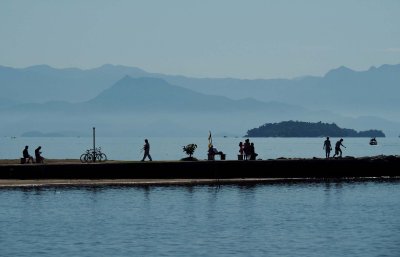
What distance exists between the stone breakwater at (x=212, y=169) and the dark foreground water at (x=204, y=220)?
211cm

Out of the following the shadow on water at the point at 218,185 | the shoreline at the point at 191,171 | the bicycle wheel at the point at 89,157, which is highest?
the bicycle wheel at the point at 89,157

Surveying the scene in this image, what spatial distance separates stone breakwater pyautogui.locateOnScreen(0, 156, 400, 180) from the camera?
64.6 meters

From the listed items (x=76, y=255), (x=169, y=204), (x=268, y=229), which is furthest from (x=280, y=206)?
(x=76, y=255)

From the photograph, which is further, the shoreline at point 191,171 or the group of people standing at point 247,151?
the group of people standing at point 247,151

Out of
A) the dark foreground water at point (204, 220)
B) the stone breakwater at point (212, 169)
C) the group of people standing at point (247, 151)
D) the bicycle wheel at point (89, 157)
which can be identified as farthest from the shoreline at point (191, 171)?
the group of people standing at point (247, 151)

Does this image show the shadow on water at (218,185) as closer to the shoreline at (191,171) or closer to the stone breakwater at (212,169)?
the shoreline at (191,171)

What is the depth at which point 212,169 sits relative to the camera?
68000 mm

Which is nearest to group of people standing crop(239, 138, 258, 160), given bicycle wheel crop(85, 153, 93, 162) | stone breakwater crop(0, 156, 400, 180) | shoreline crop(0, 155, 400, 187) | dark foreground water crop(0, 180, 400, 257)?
stone breakwater crop(0, 156, 400, 180)

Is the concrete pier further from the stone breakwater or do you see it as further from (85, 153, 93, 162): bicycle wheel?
(85, 153, 93, 162): bicycle wheel

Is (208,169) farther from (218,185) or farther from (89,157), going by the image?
(89,157)

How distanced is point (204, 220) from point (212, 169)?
20586 millimetres

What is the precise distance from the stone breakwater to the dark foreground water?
2112 mm

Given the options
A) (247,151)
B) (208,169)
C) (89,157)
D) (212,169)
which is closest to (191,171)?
(208,169)

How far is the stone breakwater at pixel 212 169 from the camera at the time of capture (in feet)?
212
